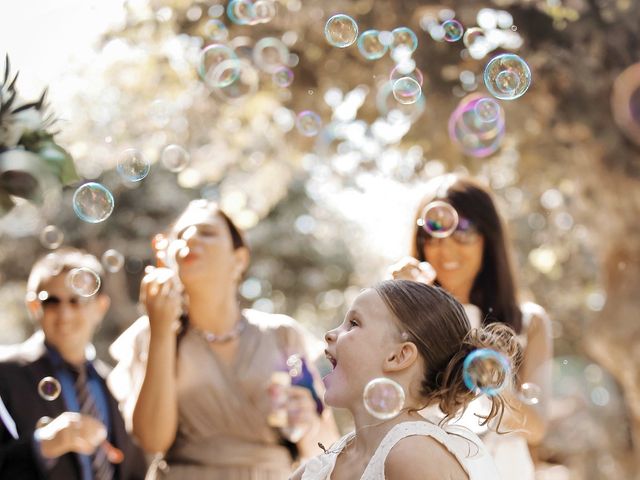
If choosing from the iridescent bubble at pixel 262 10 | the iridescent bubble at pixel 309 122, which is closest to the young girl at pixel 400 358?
the iridescent bubble at pixel 262 10

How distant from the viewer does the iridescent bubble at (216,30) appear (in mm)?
6837

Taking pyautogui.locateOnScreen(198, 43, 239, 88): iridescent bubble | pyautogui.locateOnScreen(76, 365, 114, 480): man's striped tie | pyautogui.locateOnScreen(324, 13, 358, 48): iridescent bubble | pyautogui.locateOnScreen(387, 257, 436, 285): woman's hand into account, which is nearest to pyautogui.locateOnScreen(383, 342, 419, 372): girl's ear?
pyautogui.locateOnScreen(387, 257, 436, 285): woman's hand

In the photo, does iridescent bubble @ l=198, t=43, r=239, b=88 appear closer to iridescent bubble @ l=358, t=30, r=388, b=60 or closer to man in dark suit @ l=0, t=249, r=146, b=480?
iridescent bubble @ l=358, t=30, r=388, b=60

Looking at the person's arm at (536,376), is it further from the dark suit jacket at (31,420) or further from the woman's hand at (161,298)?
the dark suit jacket at (31,420)

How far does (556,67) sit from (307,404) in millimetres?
3945

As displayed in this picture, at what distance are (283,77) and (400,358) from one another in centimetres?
530

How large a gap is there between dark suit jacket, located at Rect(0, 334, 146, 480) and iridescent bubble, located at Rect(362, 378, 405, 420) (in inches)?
61.6

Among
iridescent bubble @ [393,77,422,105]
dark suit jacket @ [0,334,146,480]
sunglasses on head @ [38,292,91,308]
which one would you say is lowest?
dark suit jacket @ [0,334,146,480]

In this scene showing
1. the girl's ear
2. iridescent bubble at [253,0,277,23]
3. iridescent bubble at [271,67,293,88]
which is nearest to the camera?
the girl's ear

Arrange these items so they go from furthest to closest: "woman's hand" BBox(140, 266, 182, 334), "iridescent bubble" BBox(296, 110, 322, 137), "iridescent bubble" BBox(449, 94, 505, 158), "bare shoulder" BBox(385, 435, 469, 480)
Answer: "iridescent bubble" BBox(296, 110, 322, 137)
"iridescent bubble" BBox(449, 94, 505, 158)
"woman's hand" BBox(140, 266, 182, 334)
"bare shoulder" BBox(385, 435, 469, 480)

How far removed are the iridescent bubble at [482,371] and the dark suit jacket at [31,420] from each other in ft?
5.62

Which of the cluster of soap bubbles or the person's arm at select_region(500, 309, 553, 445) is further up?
the cluster of soap bubbles

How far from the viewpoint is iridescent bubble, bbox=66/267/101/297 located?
3.67m

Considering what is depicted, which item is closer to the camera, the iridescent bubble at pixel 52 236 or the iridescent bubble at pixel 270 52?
the iridescent bubble at pixel 52 236
